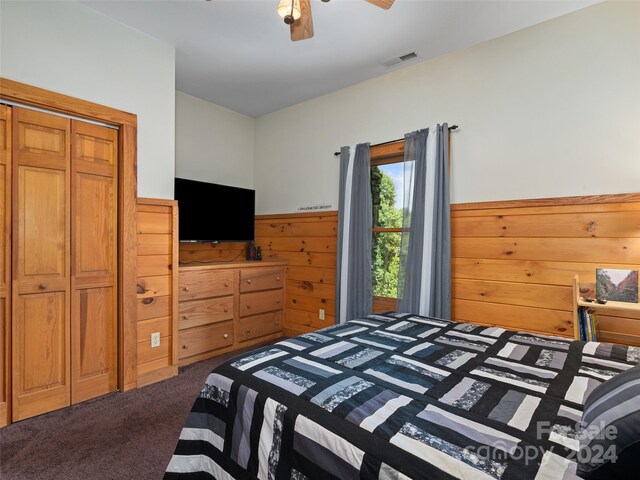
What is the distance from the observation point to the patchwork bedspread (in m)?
0.81

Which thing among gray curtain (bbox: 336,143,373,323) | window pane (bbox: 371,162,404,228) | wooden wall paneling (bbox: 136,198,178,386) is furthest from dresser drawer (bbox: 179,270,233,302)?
window pane (bbox: 371,162,404,228)

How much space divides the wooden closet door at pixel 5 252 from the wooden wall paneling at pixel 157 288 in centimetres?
73

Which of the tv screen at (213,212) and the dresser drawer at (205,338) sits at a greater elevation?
the tv screen at (213,212)

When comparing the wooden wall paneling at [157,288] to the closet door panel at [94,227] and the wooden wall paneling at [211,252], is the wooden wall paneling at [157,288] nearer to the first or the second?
the closet door panel at [94,227]

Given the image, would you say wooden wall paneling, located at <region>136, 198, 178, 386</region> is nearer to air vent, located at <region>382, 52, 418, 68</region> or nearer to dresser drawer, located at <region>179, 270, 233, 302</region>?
dresser drawer, located at <region>179, 270, 233, 302</region>

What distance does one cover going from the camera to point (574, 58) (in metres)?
2.26

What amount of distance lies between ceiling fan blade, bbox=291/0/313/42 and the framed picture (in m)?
2.23

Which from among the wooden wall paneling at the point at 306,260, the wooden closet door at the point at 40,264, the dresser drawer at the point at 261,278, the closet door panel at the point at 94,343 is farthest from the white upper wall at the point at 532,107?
the closet door panel at the point at 94,343

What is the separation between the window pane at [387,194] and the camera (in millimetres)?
3156

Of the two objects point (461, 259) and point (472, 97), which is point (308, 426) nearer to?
point (461, 259)

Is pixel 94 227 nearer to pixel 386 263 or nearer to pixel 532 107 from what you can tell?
pixel 386 263

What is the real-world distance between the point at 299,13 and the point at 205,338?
2.70 metres

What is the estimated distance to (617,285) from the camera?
1975 mm

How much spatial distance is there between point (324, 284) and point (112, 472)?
2316 mm
